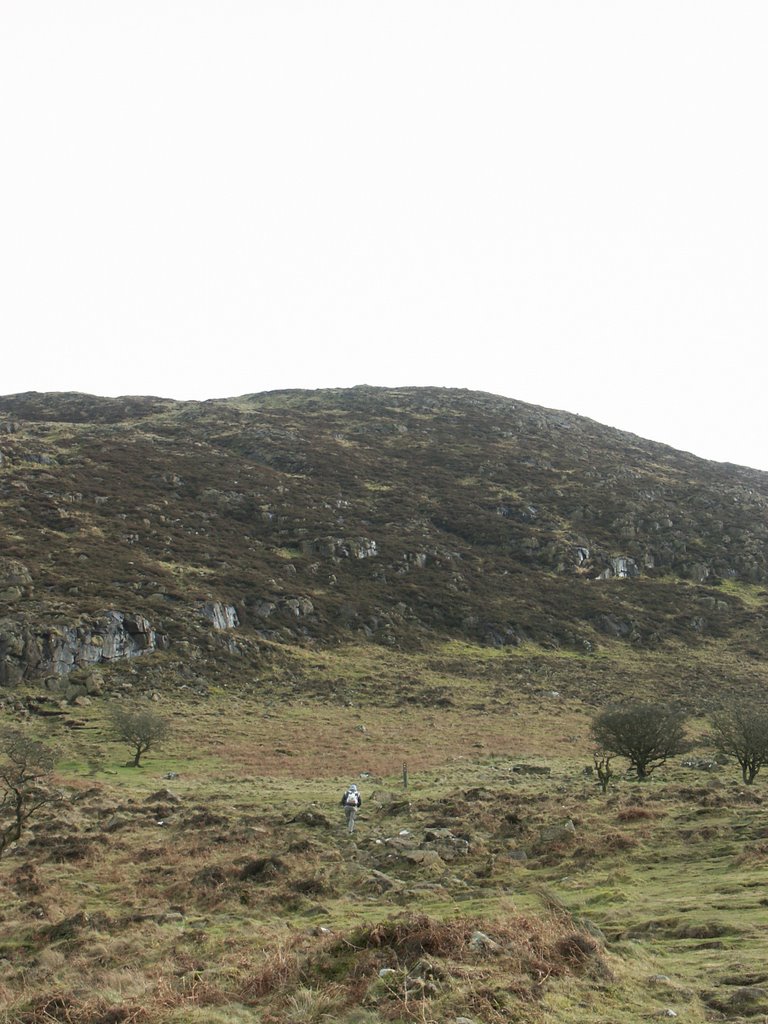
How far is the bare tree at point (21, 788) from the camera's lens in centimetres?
1706

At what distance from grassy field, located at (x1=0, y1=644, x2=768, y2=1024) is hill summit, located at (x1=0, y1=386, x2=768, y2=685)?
18.1m

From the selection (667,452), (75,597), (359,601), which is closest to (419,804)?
(75,597)

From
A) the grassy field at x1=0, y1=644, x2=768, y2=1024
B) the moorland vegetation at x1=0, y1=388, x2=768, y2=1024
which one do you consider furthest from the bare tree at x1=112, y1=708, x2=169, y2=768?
the grassy field at x1=0, y1=644, x2=768, y2=1024

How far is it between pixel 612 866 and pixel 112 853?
11.1 metres

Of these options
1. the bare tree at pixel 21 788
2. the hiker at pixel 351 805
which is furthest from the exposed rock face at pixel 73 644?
the hiker at pixel 351 805

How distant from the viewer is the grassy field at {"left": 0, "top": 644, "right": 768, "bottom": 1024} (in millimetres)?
6746

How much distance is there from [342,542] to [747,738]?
50.8 meters

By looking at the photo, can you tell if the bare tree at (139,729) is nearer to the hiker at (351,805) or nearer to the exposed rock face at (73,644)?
the exposed rock face at (73,644)

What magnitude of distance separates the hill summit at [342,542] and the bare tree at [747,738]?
32.1 meters

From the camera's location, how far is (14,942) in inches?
416

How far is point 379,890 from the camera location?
1254 centimetres

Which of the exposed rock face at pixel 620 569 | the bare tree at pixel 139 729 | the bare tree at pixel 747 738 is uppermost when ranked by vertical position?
the exposed rock face at pixel 620 569

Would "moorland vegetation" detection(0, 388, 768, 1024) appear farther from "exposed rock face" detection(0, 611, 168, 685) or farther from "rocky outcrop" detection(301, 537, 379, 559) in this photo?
"rocky outcrop" detection(301, 537, 379, 559)

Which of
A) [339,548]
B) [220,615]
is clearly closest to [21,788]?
[220,615]
